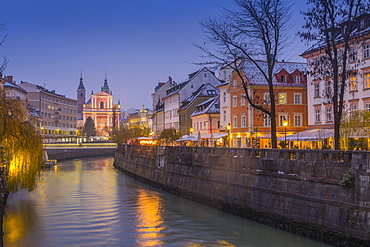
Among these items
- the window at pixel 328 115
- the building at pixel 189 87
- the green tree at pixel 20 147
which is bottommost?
the green tree at pixel 20 147

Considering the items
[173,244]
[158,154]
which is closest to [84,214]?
[173,244]

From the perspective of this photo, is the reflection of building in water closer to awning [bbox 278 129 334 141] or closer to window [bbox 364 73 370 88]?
awning [bbox 278 129 334 141]

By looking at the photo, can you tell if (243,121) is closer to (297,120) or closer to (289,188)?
(297,120)

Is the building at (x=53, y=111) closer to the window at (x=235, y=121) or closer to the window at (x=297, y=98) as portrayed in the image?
the window at (x=235, y=121)

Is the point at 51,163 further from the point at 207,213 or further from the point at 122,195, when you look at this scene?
the point at 207,213

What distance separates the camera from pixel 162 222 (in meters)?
23.6

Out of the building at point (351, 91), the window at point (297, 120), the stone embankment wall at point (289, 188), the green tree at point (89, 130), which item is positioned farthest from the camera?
the green tree at point (89, 130)

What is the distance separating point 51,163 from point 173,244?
4813 cm

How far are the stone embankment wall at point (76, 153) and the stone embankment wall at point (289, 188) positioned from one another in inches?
1980

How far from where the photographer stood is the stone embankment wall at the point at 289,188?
1587 centimetres

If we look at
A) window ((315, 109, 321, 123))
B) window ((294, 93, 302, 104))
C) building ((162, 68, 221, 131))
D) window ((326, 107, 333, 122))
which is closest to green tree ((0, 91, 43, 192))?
window ((326, 107, 333, 122))

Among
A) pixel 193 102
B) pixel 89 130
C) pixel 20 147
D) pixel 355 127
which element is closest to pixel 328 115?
pixel 355 127

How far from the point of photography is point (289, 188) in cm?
1967

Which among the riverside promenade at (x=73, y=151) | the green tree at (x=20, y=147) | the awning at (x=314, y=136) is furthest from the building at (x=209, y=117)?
the green tree at (x=20, y=147)
